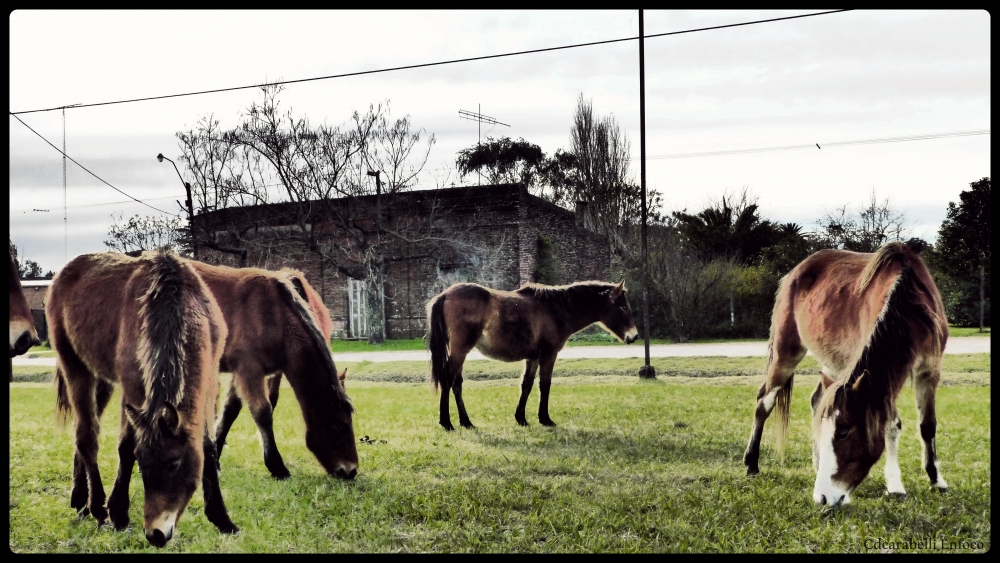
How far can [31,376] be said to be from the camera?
40.2ft

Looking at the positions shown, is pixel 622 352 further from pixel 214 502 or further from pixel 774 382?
pixel 214 502

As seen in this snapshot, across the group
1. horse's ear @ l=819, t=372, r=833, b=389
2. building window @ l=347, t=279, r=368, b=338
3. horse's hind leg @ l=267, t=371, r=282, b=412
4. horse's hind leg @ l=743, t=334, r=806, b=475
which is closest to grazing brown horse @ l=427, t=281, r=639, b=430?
horse's hind leg @ l=267, t=371, r=282, b=412

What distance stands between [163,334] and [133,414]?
1.35 ft

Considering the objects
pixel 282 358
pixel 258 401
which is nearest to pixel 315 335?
pixel 282 358

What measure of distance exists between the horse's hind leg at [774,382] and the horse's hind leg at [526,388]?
2655mm

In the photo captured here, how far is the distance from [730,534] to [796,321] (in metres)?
1.98

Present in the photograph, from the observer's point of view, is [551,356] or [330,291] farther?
[330,291]

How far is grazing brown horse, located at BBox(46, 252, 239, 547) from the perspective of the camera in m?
3.21

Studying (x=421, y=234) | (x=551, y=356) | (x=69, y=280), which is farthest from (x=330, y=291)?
(x=69, y=280)

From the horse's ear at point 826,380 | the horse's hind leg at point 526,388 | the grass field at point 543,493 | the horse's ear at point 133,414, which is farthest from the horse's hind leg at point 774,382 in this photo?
the horse's ear at point 133,414

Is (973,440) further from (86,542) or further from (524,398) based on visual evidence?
(86,542)

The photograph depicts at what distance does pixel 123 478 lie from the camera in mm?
3605

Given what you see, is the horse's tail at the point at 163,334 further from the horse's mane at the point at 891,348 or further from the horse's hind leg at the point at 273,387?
the horse's mane at the point at 891,348
